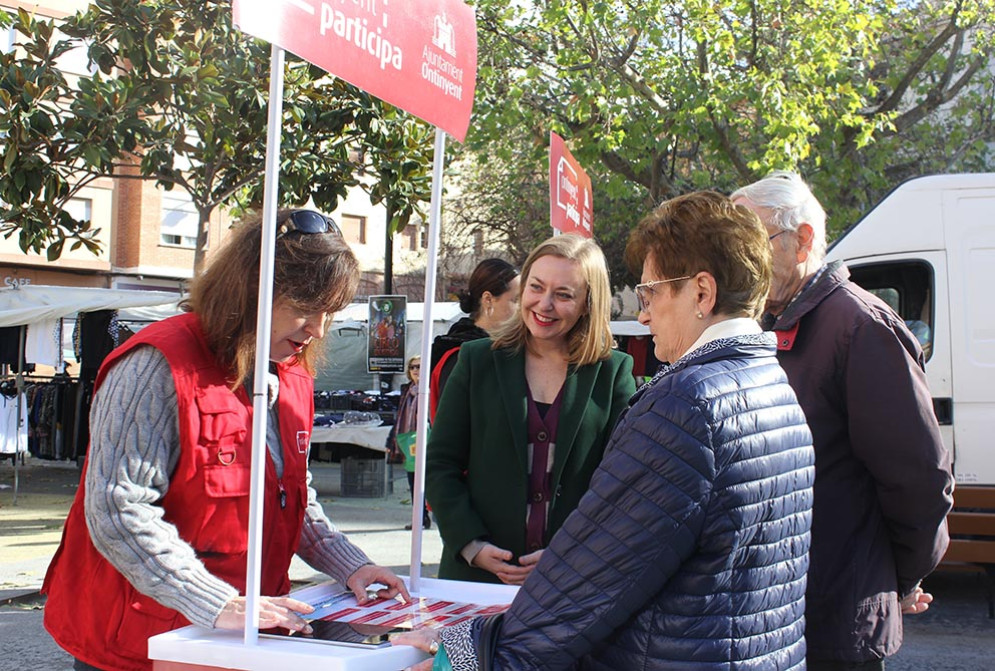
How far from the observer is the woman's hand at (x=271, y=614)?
1919 mm

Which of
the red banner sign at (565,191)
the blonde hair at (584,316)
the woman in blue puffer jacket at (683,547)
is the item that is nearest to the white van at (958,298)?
the red banner sign at (565,191)

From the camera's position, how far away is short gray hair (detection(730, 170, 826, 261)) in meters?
2.63

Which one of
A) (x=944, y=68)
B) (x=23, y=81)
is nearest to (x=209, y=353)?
(x=23, y=81)

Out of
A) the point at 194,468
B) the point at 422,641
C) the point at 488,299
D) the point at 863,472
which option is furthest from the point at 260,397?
the point at 488,299

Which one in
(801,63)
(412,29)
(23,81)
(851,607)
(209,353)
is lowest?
(851,607)

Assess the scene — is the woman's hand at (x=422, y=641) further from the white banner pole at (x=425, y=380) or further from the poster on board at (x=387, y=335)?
the poster on board at (x=387, y=335)

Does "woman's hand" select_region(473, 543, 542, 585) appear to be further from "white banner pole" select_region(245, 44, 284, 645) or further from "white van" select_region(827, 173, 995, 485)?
"white van" select_region(827, 173, 995, 485)

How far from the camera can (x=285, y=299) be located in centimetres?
217

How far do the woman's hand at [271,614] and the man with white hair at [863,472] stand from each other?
1.17 meters

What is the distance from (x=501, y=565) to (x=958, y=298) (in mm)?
4944

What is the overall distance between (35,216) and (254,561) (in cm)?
837

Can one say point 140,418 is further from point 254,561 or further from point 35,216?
point 35,216

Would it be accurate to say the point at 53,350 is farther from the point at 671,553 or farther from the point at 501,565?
the point at 671,553

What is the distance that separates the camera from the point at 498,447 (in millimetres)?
2984
